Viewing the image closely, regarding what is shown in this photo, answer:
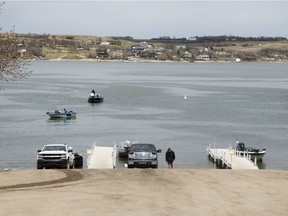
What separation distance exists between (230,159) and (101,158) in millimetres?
11102

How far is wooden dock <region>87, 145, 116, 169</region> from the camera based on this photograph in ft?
140

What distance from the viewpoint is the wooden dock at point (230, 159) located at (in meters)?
47.1

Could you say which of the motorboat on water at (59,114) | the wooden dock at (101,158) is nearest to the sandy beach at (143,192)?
the wooden dock at (101,158)

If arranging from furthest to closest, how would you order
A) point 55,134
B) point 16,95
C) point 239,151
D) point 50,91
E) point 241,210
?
1. point 50,91
2. point 16,95
3. point 55,134
4. point 239,151
5. point 241,210

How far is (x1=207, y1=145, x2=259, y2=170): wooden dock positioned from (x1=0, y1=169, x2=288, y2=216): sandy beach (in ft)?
54.5

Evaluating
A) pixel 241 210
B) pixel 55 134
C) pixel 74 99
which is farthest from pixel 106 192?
pixel 74 99

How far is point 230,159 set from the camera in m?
51.0

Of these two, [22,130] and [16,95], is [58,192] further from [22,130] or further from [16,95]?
[16,95]

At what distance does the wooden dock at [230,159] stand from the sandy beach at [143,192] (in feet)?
54.5

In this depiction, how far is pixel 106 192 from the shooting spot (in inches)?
939

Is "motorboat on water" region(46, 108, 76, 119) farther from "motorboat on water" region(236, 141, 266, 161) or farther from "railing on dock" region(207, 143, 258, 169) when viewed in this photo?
"motorboat on water" region(236, 141, 266, 161)

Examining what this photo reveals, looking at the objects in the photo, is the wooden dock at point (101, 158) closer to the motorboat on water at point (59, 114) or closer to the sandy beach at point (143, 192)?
the sandy beach at point (143, 192)

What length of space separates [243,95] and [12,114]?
65.8 metres

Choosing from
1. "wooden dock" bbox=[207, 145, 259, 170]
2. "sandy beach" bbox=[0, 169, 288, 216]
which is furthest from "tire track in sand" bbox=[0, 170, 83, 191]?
"wooden dock" bbox=[207, 145, 259, 170]
